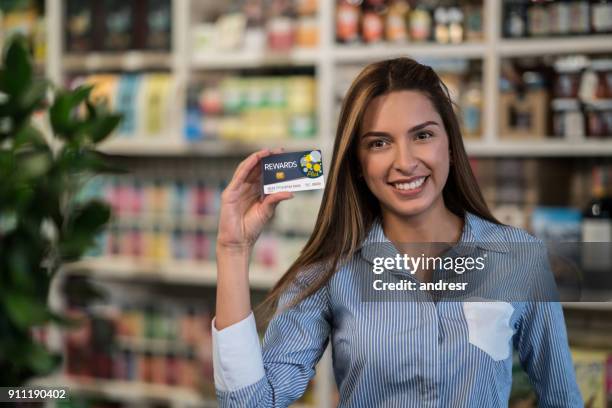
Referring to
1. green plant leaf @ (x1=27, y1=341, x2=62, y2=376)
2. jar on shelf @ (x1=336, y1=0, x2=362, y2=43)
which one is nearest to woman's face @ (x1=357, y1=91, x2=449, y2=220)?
green plant leaf @ (x1=27, y1=341, x2=62, y2=376)

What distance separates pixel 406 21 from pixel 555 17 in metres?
0.66

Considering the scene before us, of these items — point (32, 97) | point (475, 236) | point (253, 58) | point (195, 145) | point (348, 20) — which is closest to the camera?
point (475, 236)

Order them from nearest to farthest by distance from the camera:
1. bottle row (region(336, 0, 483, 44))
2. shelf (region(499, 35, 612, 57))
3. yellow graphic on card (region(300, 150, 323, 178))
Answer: yellow graphic on card (region(300, 150, 323, 178)) → shelf (region(499, 35, 612, 57)) → bottle row (region(336, 0, 483, 44))

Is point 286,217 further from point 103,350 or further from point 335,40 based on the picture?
point 103,350

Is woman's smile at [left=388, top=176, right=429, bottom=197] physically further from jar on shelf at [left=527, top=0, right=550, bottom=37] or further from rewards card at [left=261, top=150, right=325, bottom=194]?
jar on shelf at [left=527, top=0, right=550, bottom=37]

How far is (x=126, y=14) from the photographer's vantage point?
13.8 ft

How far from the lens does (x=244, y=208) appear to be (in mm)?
1405

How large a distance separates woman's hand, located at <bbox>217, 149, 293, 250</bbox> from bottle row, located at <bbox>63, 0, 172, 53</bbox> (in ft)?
9.39

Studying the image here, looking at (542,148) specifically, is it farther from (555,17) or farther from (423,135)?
(423,135)

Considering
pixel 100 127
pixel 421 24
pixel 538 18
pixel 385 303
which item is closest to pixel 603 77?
pixel 538 18

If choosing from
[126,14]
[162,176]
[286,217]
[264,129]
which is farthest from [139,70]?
[286,217]

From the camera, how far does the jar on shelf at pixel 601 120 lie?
11.0 ft

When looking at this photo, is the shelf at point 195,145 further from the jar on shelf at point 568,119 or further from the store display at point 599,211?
the store display at point 599,211

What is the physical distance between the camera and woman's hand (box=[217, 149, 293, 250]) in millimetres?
1356
